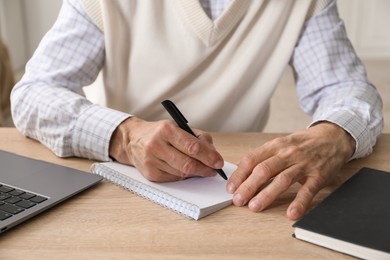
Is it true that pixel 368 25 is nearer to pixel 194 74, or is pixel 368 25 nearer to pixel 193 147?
pixel 194 74

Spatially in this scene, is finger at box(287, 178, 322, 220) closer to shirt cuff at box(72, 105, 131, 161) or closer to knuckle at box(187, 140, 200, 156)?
knuckle at box(187, 140, 200, 156)

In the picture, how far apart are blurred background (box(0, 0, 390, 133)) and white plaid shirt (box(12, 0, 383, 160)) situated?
202 cm

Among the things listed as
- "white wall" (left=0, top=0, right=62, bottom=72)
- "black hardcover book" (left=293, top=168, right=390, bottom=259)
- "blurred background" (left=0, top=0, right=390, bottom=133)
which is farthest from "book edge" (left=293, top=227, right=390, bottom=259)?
"white wall" (left=0, top=0, right=62, bottom=72)

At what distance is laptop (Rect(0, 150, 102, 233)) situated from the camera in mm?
683

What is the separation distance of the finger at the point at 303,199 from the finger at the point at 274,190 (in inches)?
0.8

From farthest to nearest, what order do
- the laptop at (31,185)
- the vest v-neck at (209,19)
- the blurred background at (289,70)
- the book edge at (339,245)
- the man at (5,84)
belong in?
the blurred background at (289,70), the man at (5,84), the vest v-neck at (209,19), the laptop at (31,185), the book edge at (339,245)

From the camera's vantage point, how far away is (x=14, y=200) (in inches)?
28.0

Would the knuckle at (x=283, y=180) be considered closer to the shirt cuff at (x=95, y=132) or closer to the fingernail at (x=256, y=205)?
the fingernail at (x=256, y=205)

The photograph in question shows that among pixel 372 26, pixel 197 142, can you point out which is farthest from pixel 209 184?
pixel 372 26

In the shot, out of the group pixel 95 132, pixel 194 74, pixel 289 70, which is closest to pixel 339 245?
pixel 95 132

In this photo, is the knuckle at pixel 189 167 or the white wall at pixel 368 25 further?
the white wall at pixel 368 25

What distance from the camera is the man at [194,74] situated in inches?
35.2

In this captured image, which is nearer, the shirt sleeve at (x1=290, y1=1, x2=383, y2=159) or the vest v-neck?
the shirt sleeve at (x1=290, y1=1, x2=383, y2=159)

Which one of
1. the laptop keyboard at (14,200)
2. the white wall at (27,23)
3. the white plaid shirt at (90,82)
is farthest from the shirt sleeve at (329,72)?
the white wall at (27,23)
